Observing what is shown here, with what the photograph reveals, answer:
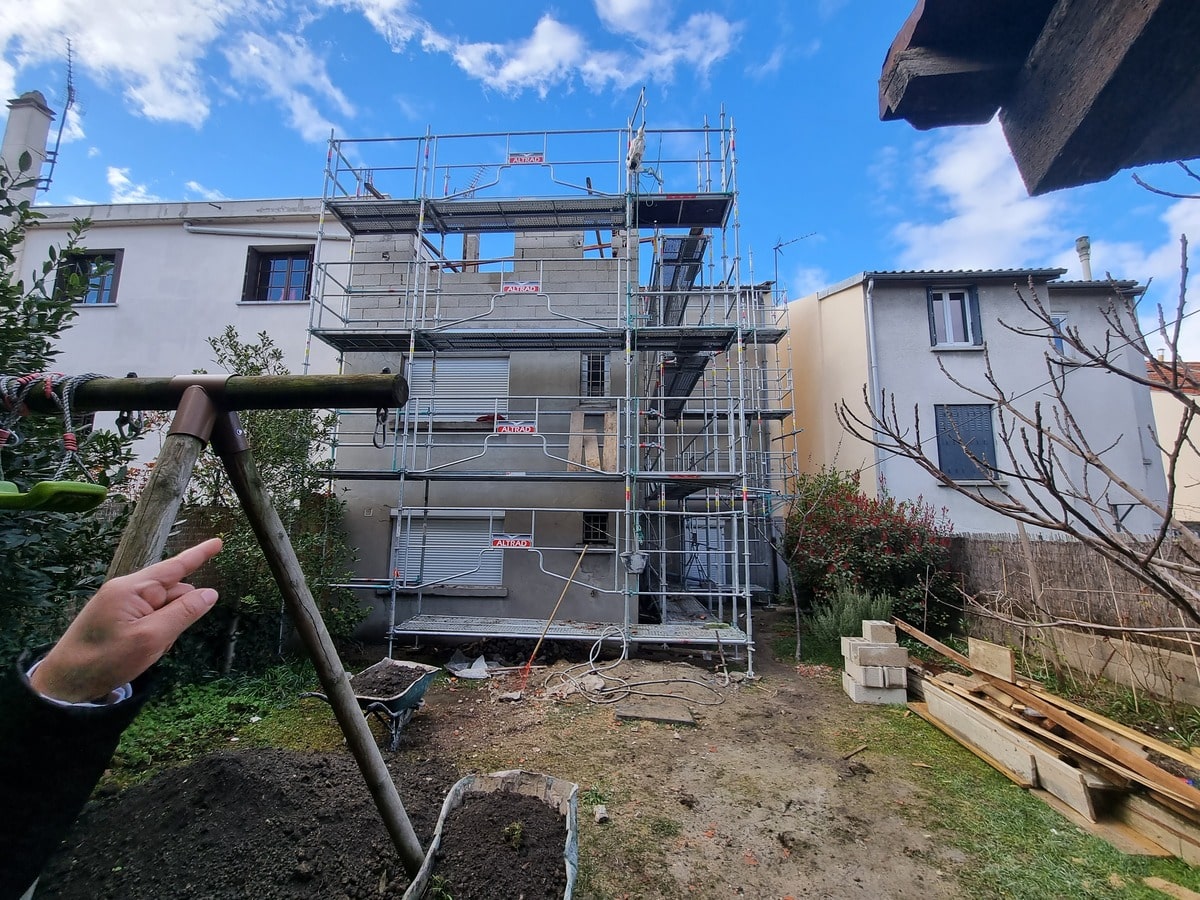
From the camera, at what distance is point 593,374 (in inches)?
391

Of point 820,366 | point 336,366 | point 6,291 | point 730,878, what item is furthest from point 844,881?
point 820,366

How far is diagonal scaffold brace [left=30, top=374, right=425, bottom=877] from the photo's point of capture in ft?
5.35

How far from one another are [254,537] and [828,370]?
43.0 ft

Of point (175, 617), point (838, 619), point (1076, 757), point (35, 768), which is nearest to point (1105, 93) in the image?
point (175, 617)

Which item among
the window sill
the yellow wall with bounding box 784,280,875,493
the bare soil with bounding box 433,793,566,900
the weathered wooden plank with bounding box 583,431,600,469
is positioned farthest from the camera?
the yellow wall with bounding box 784,280,875,493

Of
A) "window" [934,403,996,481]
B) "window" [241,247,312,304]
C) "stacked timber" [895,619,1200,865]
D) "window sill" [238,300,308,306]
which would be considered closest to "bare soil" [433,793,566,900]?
"stacked timber" [895,619,1200,865]

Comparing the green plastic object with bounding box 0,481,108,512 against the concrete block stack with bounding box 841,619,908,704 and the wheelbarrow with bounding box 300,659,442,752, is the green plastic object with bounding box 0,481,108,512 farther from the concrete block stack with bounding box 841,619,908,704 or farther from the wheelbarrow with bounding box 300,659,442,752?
the concrete block stack with bounding box 841,619,908,704

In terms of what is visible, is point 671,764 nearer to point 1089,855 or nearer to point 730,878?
point 730,878

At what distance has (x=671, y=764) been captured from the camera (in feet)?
16.9

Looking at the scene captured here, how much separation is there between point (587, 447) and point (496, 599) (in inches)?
115

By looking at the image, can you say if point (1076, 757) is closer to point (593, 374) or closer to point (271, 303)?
point (593, 374)

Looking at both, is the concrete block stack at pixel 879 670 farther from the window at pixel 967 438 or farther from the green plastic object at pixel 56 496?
the green plastic object at pixel 56 496

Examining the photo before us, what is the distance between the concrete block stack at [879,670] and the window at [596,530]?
13.3 ft

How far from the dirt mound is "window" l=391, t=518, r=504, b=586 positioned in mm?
4992
